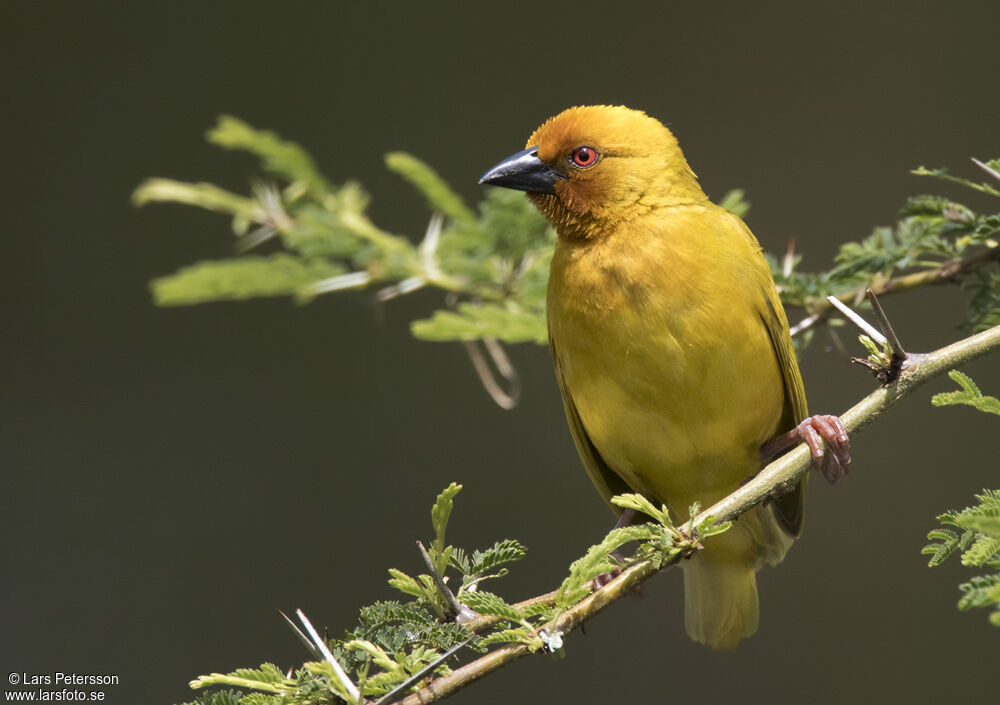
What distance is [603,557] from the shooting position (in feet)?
5.33

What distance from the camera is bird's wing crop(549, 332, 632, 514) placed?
9.30 feet

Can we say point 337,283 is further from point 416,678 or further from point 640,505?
point 416,678

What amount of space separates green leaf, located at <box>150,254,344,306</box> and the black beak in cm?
63

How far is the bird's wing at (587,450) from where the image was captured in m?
2.83

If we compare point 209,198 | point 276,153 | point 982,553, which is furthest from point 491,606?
point 276,153

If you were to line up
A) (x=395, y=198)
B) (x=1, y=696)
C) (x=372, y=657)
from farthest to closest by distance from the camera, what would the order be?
(x=395, y=198) < (x=1, y=696) < (x=372, y=657)

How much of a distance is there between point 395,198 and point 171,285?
3.71 m

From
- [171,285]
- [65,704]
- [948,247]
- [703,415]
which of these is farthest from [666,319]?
[65,704]

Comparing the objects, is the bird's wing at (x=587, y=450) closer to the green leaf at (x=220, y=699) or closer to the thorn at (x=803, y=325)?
the thorn at (x=803, y=325)

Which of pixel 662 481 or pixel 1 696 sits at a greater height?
pixel 1 696

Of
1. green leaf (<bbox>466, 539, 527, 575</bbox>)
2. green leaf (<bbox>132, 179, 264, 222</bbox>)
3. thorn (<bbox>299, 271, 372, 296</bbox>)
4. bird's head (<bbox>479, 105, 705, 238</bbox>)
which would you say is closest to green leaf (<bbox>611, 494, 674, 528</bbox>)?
green leaf (<bbox>466, 539, 527, 575</bbox>)

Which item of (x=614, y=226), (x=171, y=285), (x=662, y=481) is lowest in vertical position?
(x=662, y=481)

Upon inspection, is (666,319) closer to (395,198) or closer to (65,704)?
(65,704)

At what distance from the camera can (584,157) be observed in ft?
9.49
